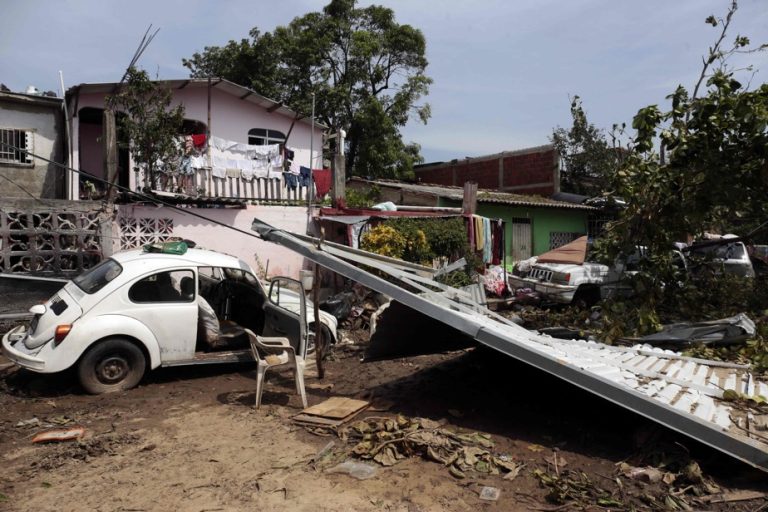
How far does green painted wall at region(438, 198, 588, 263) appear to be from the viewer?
16.9m

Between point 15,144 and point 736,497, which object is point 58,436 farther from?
point 15,144

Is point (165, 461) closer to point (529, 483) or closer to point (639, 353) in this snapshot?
point (529, 483)

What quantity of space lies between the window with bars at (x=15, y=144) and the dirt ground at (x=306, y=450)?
28.6 ft

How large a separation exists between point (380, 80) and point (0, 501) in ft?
76.7

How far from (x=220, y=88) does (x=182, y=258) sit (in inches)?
396

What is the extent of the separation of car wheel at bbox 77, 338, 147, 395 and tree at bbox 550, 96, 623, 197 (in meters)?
19.9

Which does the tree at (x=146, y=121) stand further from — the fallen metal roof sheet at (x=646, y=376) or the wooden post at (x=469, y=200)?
the wooden post at (x=469, y=200)

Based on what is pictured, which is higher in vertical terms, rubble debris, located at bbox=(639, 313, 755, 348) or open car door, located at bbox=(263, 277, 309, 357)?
open car door, located at bbox=(263, 277, 309, 357)

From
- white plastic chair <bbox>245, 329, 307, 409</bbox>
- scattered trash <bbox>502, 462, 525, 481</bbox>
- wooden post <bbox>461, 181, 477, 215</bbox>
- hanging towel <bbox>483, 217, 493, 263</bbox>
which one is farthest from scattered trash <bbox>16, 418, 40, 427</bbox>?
hanging towel <bbox>483, 217, 493, 263</bbox>

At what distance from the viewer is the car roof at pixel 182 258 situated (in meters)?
6.27

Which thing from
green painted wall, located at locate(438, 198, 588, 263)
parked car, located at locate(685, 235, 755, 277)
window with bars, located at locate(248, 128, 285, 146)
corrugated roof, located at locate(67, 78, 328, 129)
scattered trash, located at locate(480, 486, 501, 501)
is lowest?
scattered trash, located at locate(480, 486, 501, 501)

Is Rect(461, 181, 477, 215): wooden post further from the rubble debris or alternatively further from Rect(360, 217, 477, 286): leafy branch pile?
the rubble debris

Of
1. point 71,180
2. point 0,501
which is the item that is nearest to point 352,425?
point 0,501

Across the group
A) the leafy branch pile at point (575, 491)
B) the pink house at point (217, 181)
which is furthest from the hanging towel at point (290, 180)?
the leafy branch pile at point (575, 491)
